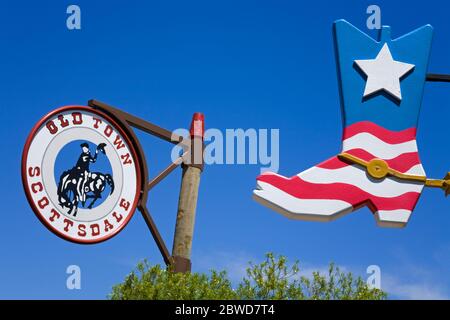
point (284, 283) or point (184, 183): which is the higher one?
point (184, 183)

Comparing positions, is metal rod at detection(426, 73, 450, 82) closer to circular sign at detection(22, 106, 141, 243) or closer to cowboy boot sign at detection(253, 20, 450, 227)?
cowboy boot sign at detection(253, 20, 450, 227)

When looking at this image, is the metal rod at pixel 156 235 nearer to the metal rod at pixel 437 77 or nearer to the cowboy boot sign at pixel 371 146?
the cowboy boot sign at pixel 371 146

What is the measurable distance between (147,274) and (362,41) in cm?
484

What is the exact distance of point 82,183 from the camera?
1123cm

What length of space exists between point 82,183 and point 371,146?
4342mm

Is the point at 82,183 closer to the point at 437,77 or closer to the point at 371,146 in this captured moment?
the point at 371,146

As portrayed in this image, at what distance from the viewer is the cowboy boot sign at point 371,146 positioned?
35.3 feet

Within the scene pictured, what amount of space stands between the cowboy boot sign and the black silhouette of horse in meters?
2.44

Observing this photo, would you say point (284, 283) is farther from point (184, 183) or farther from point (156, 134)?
point (156, 134)

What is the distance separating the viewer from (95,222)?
1111 cm

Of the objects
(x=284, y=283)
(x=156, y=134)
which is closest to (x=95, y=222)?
(x=156, y=134)

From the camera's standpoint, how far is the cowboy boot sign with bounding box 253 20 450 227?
10.8m

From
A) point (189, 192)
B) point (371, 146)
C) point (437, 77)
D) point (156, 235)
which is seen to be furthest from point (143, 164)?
point (437, 77)
